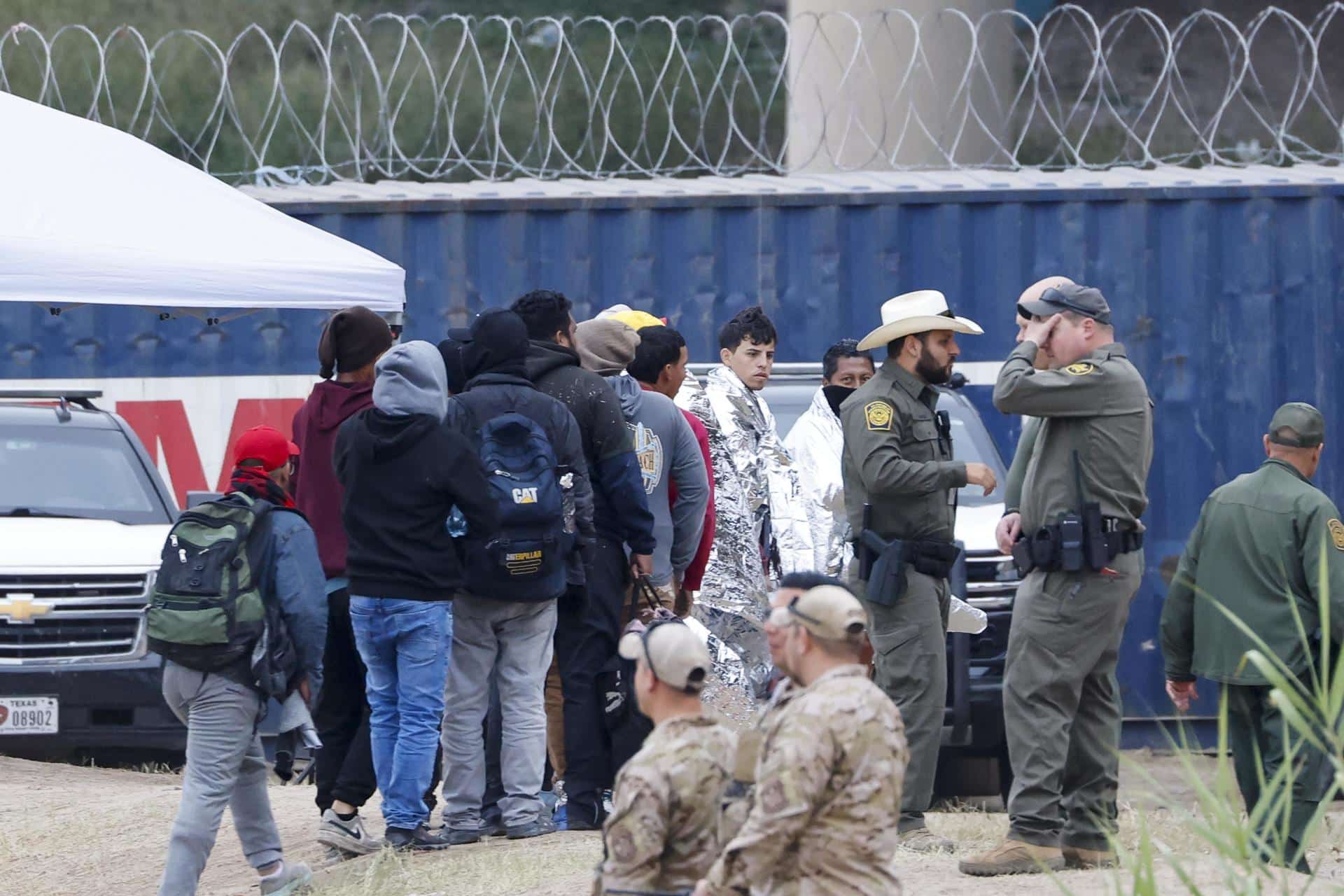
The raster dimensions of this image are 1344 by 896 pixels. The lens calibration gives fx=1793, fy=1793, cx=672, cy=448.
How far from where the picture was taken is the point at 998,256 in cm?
928

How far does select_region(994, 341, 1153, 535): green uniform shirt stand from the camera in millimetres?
5297

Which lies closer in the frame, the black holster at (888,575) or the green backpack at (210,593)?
the green backpack at (210,593)

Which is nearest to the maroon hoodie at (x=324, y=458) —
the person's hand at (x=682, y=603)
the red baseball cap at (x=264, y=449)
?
the red baseball cap at (x=264, y=449)

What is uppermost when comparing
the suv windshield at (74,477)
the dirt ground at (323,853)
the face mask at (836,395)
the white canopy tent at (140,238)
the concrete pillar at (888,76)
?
the concrete pillar at (888,76)

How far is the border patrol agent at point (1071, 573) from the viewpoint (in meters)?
5.29

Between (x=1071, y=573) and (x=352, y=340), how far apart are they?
252cm

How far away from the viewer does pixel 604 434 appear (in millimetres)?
6191

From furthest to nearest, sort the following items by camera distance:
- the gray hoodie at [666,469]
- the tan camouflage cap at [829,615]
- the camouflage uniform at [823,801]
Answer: the gray hoodie at [666,469], the tan camouflage cap at [829,615], the camouflage uniform at [823,801]

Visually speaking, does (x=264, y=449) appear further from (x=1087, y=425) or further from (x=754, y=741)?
(x=1087, y=425)

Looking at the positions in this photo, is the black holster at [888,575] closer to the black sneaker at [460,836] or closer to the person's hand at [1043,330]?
the person's hand at [1043,330]

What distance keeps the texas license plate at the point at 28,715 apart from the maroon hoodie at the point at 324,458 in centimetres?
251

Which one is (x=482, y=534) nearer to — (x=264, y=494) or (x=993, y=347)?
(x=264, y=494)

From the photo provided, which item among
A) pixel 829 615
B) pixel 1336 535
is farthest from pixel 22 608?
pixel 1336 535

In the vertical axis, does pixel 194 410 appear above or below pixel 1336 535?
above
